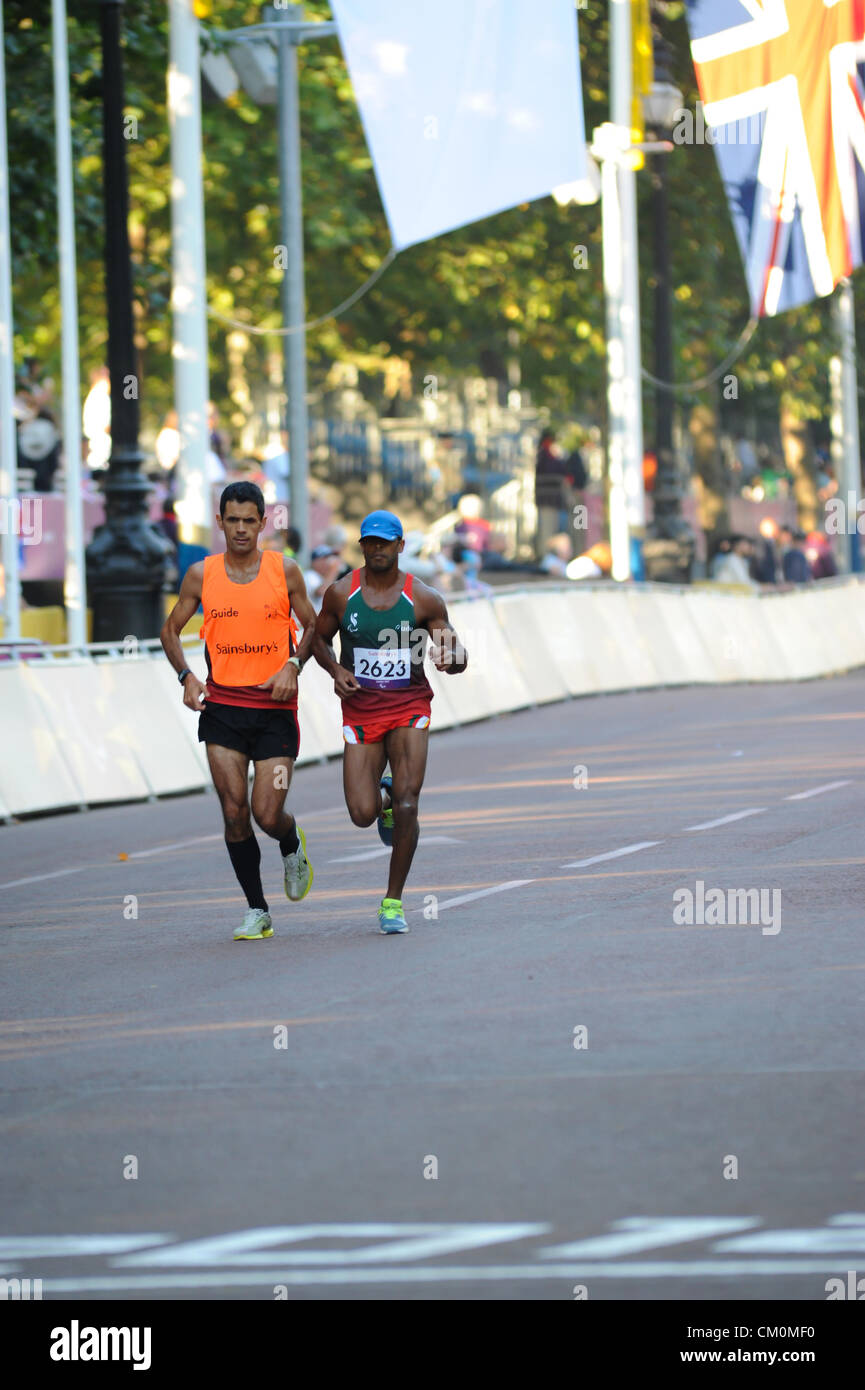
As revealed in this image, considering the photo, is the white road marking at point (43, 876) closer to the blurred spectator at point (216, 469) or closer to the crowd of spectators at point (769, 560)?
the blurred spectator at point (216, 469)

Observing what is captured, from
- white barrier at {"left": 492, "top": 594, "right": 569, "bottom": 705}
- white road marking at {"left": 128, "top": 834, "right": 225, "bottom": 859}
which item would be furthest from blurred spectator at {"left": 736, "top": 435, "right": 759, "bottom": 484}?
white road marking at {"left": 128, "top": 834, "right": 225, "bottom": 859}

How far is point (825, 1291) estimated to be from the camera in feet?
18.9

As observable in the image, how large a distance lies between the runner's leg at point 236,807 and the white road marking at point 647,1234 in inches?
205

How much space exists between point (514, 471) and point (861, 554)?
1949 centimetres

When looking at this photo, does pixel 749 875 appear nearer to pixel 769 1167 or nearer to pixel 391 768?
pixel 391 768

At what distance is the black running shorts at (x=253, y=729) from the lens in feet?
37.2

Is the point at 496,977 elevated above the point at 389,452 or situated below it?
below

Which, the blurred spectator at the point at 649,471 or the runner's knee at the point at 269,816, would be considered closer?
the runner's knee at the point at 269,816

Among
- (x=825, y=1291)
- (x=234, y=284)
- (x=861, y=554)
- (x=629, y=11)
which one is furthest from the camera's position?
(x=861, y=554)

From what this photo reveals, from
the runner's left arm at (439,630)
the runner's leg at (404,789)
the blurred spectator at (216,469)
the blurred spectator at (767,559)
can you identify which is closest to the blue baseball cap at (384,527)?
the runner's left arm at (439,630)

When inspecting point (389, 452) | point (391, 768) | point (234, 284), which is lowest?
point (391, 768)

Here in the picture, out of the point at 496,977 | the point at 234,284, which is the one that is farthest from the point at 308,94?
the point at 496,977

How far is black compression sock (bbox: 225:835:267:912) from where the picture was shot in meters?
11.4

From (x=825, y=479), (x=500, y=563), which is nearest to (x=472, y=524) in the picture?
(x=500, y=563)
